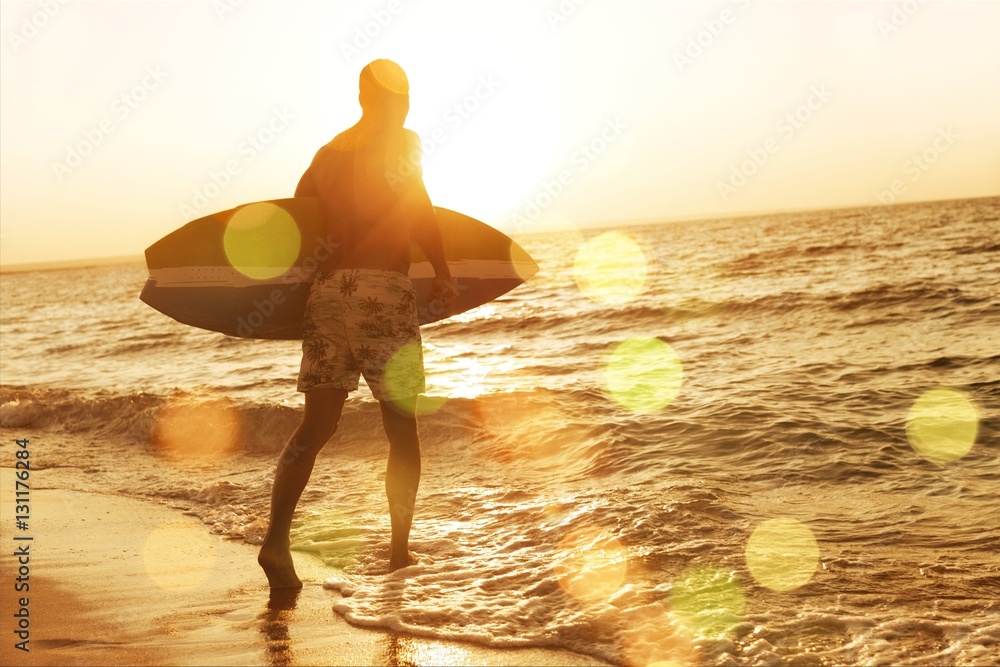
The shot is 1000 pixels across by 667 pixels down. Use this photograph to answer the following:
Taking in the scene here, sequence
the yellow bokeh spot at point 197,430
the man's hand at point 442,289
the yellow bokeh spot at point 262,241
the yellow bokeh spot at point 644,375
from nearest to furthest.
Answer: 1. the man's hand at point 442,289
2. the yellow bokeh spot at point 262,241
3. the yellow bokeh spot at point 197,430
4. the yellow bokeh spot at point 644,375

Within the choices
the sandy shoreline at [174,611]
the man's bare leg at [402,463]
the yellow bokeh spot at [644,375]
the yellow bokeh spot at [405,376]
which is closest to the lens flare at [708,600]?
the sandy shoreline at [174,611]

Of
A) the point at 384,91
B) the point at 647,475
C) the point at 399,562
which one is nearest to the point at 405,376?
the point at 399,562

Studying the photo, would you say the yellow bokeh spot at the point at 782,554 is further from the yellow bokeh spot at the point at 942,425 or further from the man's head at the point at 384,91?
the man's head at the point at 384,91

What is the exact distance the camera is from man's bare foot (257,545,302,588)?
316 centimetres

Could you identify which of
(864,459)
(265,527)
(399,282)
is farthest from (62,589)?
(864,459)

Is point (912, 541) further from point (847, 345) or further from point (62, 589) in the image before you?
point (847, 345)

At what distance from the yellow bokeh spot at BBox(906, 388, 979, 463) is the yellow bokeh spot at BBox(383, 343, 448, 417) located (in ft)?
12.7

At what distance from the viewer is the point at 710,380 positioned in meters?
8.19

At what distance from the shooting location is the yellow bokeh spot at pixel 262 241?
3723 mm

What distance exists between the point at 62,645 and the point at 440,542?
5.66ft

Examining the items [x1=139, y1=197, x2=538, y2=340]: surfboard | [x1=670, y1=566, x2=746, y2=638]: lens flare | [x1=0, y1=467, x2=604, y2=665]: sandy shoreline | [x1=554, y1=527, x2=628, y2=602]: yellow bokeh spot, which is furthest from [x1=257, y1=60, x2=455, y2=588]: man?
[x1=670, y1=566, x2=746, y2=638]: lens flare

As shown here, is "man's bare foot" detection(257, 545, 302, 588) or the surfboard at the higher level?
the surfboard

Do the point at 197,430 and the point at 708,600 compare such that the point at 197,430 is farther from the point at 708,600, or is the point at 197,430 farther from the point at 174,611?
the point at 708,600

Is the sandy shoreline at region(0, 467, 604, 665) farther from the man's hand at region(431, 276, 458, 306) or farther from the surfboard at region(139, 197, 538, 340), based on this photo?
the man's hand at region(431, 276, 458, 306)
